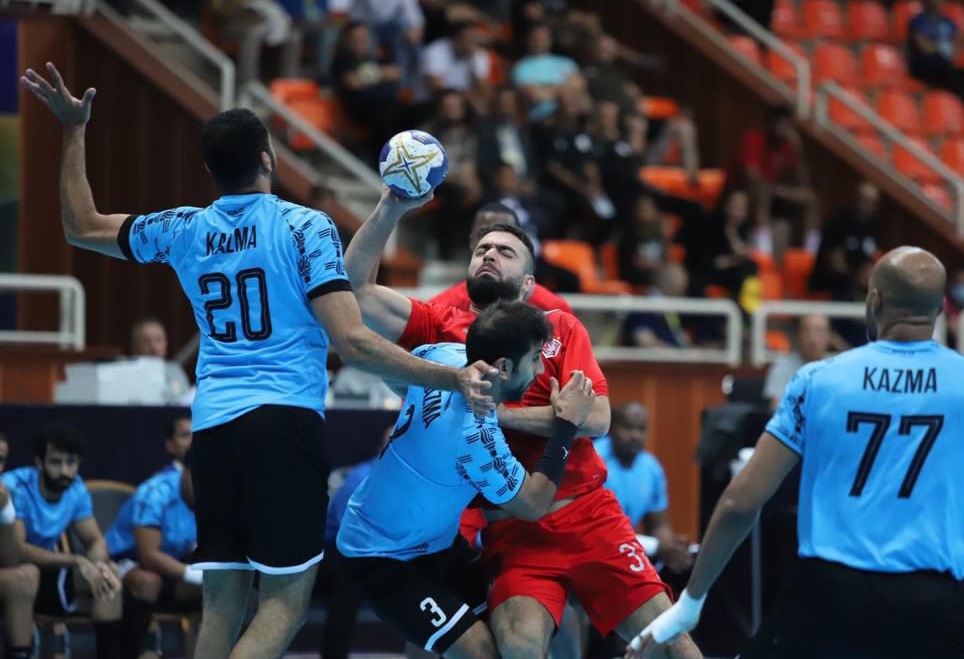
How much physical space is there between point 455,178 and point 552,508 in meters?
8.58

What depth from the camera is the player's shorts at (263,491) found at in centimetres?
591

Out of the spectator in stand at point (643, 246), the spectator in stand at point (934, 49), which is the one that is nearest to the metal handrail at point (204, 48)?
the spectator in stand at point (643, 246)

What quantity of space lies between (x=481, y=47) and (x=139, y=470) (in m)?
7.22

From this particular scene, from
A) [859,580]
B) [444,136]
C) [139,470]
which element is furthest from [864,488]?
[444,136]

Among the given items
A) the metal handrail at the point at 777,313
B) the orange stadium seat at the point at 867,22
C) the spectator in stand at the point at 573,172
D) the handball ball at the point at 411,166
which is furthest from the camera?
the orange stadium seat at the point at 867,22

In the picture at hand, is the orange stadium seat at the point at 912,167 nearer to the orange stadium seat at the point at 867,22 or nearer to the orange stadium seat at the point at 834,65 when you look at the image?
the orange stadium seat at the point at 834,65

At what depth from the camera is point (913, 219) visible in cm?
1850

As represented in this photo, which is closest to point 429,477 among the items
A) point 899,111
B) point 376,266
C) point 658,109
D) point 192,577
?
point 376,266

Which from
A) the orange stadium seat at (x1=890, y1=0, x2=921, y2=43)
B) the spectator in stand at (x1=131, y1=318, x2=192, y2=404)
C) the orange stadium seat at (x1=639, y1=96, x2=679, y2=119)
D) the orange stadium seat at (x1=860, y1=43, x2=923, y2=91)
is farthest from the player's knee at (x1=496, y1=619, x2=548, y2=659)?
the orange stadium seat at (x1=890, y1=0, x2=921, y2=43)

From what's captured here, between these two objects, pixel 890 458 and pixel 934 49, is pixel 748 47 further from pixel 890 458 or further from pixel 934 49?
pixel 890 458

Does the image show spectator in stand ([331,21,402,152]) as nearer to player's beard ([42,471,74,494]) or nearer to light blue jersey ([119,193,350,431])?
player's beard ([42,471,74,494])

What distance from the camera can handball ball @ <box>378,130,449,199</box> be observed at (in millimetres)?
6363

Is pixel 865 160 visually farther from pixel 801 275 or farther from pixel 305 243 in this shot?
pixel 305 243

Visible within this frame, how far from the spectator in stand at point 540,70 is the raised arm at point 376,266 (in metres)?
10.2
